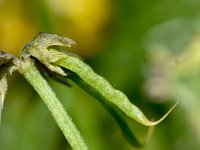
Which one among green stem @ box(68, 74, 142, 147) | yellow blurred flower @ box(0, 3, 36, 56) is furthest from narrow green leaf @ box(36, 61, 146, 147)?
yellow blurred flower @ box(0, 3, 36, 56)

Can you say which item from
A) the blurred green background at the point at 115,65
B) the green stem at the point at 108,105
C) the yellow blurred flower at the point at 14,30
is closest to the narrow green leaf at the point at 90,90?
the green stem at the point at 108,105

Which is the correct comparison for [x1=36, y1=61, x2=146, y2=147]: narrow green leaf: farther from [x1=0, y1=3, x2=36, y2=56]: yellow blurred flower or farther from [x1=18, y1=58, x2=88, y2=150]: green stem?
[x1=0, y1=3, x2=36, y2=56]: yellow blurred flower

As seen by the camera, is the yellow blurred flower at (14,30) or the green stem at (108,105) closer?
the green stem at (108,105)

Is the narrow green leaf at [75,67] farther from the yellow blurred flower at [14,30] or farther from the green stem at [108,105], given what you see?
the yellow blurred flower at [14,30]

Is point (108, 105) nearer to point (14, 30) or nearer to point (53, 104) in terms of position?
point (53, 104)

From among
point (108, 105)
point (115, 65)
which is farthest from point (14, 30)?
point (108, 105)
